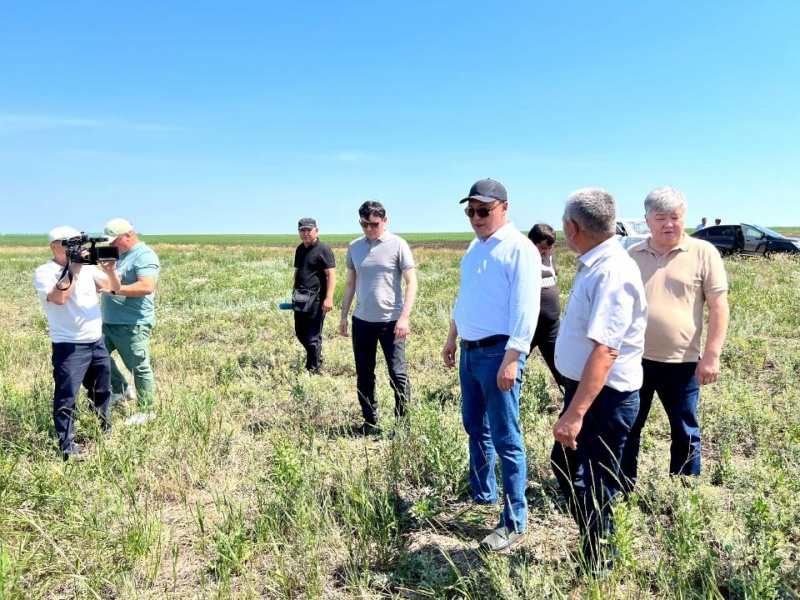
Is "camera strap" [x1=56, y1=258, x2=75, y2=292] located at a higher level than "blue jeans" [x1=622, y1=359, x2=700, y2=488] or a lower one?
higher

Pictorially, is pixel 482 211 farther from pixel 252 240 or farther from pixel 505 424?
pixel 252 240

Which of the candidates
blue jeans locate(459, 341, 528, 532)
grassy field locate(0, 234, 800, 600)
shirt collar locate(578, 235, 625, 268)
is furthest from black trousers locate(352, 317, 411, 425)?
shirt collar locate(578, 235, 625, 268)

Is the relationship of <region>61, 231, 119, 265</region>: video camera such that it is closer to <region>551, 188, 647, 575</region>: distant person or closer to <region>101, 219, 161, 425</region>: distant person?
<region>101, 219, 161, 425</region>: distant person

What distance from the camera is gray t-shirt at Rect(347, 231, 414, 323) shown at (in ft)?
14.5

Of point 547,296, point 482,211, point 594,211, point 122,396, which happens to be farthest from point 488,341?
point 122,396

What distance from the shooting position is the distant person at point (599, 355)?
212cm

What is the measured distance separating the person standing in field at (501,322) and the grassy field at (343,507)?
0.33m

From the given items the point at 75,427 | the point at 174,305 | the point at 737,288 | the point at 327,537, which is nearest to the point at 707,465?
the point at 327,537

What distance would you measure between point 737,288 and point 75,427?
474 inches

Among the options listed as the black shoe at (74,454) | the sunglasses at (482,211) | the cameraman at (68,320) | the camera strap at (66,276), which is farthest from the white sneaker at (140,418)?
the sunglasses at (482,211)

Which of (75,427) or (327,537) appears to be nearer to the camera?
(327,537)

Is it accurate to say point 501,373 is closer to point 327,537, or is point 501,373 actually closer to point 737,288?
point 327,537

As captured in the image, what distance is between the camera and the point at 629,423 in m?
2.32

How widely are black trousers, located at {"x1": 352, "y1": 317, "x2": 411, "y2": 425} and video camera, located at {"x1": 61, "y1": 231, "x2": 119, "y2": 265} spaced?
2.01 m
